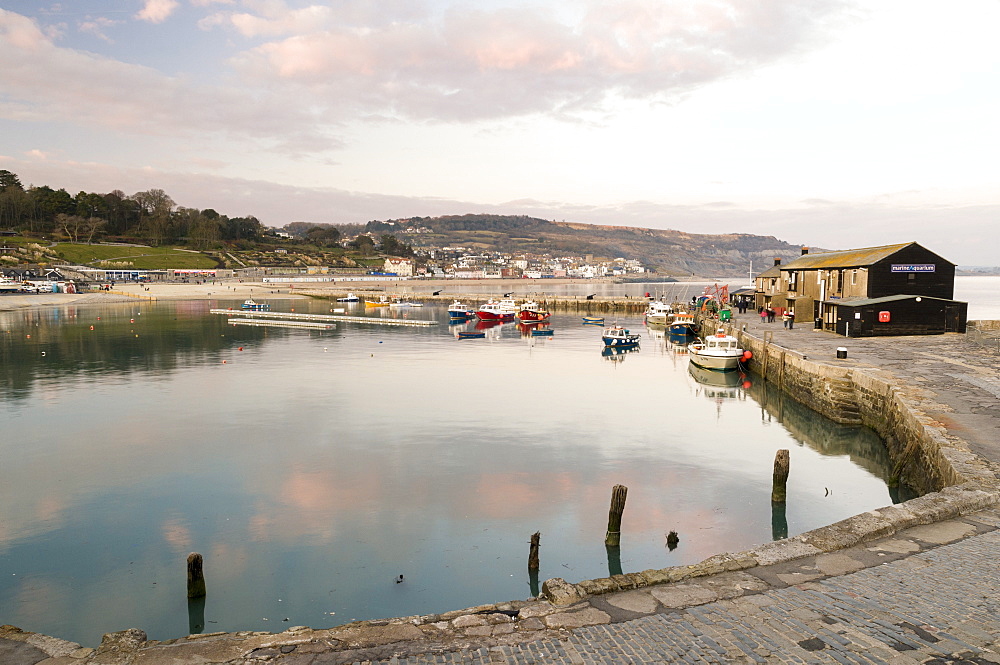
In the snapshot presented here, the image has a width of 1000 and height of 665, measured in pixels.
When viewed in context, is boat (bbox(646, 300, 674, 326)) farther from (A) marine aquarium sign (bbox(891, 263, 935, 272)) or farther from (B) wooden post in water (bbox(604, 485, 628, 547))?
(B) wooden post in water (bbox(604, 485, 628, 547))

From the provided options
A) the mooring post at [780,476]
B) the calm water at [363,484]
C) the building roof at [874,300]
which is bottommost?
the calm water at [363,484]

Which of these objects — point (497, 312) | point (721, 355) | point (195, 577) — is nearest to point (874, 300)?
point (721, 355)

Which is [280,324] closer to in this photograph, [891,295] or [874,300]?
[874,300]

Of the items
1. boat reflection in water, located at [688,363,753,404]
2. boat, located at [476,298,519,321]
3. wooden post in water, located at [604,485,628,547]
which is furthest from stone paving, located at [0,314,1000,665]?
boat, located at [476,298,519,321]

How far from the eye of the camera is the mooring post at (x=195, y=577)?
1205cm

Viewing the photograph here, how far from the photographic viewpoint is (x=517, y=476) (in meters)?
20.6

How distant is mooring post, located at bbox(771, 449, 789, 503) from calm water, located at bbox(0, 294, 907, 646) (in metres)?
0.68

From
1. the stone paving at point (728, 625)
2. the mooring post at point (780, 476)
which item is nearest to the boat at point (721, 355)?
the mooring post at point (780, 476)

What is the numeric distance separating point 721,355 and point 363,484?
94.4 feet

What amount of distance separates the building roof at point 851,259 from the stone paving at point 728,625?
129 ft

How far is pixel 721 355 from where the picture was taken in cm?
4116

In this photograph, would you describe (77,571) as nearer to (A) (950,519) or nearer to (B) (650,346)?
(A) (950,519)

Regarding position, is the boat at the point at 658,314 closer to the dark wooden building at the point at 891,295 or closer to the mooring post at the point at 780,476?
the dark wooden building at the point at 891,295

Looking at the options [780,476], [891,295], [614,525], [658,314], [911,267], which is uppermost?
[911,267]
